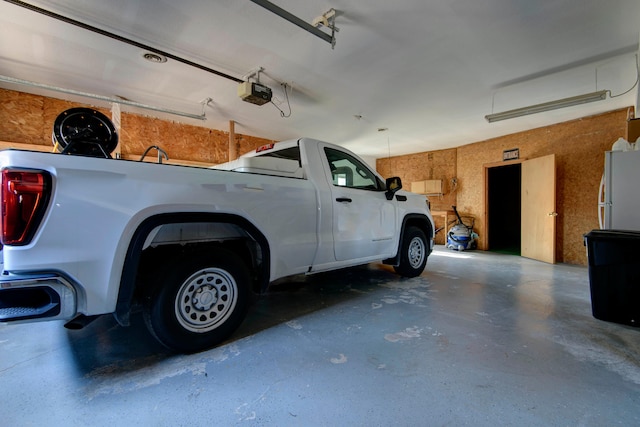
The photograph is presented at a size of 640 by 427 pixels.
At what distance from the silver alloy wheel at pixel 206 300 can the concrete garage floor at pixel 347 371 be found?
8.9 inches

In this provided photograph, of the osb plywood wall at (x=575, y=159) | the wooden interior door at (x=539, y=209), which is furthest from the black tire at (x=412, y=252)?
the osb plywood wall at (x=575, y=159)

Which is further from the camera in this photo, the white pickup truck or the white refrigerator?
the white refrigerator

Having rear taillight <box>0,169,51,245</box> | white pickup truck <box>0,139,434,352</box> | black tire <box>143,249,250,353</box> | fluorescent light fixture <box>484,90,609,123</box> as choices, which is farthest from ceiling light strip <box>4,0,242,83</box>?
fluorescent light fixture <box>484,90,609,123</box>

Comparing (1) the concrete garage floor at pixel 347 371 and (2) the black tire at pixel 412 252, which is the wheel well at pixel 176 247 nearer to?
(1) the concrete garage floor at pixel 347 371

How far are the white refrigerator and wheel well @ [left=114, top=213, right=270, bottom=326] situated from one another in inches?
150

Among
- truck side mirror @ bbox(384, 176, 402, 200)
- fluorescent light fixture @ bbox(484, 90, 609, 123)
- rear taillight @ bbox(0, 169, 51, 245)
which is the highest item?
fluorescent light fixture @ bbox(484, 90, 609, 123)

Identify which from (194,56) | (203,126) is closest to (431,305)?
(194,56)

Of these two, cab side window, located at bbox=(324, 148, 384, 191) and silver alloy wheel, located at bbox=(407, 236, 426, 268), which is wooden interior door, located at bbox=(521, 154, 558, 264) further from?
cab side window, located at bbox=(324, 148, 384, 191)

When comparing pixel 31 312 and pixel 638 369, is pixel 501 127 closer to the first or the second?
pixel 638 369

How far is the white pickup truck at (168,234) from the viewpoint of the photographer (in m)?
1.31

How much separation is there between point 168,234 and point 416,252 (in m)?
3.35

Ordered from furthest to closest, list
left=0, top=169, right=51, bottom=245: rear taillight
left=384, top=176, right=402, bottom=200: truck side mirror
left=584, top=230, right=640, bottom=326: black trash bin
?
1. left=384, top=176, right=402, bottom=200: truck side mirror
2. left=584, top=230, right=640, bottom=326: black trash bin
3. left=0, top=169, right=51, bottom=245: rear taillight

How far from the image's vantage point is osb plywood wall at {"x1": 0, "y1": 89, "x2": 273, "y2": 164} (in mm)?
4340

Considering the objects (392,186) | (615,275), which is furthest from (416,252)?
(615,275)
